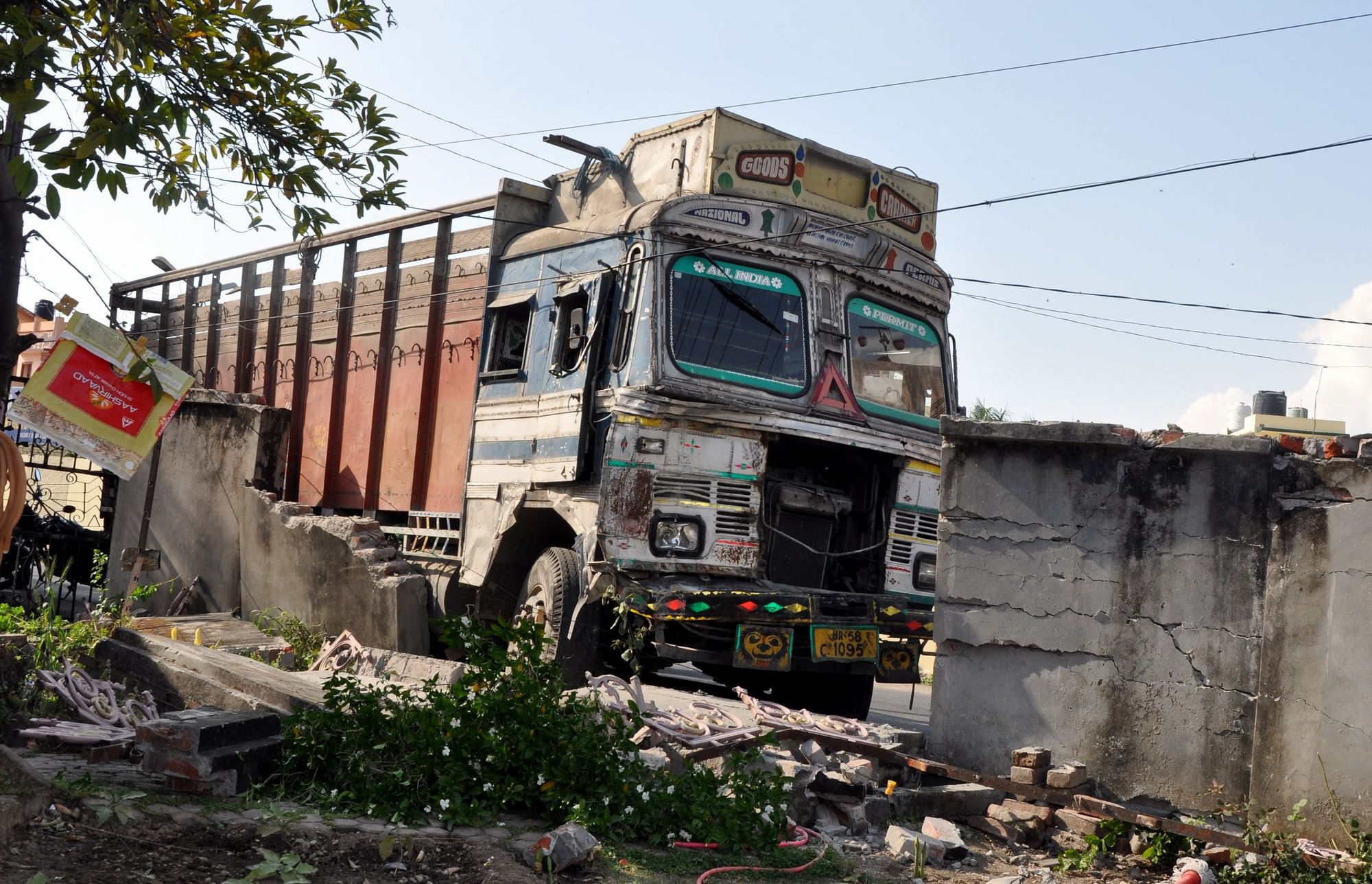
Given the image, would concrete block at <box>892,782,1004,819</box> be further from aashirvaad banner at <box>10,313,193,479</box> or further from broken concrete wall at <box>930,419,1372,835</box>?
aashirvaad banner at <box>10,313,193,479</box>

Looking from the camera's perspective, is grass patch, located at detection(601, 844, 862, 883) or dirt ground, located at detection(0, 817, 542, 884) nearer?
dirt ground, located at detection(0, 817, 542, 884)

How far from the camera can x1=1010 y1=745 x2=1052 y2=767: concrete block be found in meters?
5.40

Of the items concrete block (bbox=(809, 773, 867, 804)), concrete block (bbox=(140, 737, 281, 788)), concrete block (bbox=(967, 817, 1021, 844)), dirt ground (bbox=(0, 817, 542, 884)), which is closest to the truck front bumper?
concrete block (bbox=(809, 773, 867, 804))

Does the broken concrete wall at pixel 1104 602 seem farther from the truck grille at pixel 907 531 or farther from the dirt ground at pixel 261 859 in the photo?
the truck grille at pixel 907 531

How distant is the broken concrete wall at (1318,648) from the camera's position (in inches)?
193

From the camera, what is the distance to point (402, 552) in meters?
9.98

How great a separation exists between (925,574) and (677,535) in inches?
74.9

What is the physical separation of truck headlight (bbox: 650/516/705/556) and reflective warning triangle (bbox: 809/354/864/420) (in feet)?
3.78

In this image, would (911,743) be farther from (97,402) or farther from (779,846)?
(97,402)

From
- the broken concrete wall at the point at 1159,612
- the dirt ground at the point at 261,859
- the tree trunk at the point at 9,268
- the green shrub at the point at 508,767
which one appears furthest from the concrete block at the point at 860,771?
the tree trunk at the point at 9,268

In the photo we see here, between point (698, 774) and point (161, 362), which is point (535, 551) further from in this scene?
point (698, 774)

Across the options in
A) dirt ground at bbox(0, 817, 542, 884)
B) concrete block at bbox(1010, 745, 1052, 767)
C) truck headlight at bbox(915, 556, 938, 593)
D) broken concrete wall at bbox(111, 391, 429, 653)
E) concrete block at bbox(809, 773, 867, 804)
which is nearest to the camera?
dirt ground at bbox(0, 817, 542, 884)

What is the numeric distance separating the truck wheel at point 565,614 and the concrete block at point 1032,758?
2.86 metres

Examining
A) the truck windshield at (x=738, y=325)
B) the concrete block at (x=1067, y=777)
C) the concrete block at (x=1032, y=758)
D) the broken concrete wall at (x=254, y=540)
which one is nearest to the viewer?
the concrete block at (x=1067, y=777)
